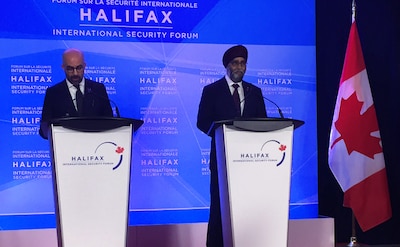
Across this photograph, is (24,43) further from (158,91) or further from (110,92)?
(158,91)

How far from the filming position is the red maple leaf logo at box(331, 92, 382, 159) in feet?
13.4

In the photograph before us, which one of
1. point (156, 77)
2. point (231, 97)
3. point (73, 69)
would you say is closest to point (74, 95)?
point (73, 69)

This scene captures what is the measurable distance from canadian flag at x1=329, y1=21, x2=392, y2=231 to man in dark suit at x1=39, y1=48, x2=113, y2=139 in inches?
66.6

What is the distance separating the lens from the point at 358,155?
4078 mm

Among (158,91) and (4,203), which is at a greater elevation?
(158,91)

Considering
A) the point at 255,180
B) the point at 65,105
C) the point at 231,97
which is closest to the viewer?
the point at 255,180

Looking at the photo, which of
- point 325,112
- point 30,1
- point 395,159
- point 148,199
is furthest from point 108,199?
point 395,159

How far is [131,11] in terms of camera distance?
13.3 feet

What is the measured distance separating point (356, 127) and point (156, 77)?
60.0 inches

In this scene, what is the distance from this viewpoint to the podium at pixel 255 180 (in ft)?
9.07

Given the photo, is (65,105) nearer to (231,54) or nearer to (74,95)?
(74,95)

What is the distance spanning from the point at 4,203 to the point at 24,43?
1.12 m

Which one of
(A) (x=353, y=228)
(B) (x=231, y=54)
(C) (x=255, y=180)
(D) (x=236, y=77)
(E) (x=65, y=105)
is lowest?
(A) (x=353, y=228)

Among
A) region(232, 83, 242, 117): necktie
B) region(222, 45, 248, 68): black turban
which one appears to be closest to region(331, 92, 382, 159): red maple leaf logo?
region(232, 83, 242, 117): necktie
